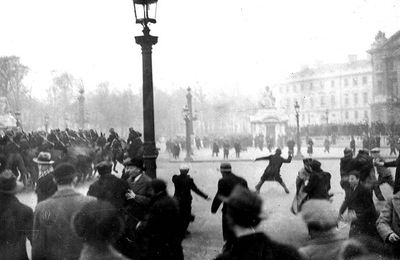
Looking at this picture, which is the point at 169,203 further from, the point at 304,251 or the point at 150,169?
the point at 150,169

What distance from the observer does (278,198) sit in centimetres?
1354

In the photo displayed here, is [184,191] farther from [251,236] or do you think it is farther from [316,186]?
[251,236]

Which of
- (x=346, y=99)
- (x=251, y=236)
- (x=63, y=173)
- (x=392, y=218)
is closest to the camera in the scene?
(x=251, y=236)

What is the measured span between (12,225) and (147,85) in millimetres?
3078

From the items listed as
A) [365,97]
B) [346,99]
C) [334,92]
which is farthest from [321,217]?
[334,92]

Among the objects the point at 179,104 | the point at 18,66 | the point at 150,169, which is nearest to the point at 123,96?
the point at 179,104

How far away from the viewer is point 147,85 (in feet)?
23.1

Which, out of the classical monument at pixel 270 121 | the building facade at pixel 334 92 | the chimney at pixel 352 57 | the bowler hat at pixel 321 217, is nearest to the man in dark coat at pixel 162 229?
the bowler hat at pixel 321 217

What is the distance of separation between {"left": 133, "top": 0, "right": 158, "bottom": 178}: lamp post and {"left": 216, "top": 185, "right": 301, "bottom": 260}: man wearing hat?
3.89 m

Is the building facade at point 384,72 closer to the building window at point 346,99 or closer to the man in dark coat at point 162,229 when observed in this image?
the building window at point 346,99

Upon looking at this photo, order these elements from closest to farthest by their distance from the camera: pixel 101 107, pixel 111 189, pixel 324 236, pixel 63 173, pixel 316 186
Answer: pixel 324 236
pixel 63 173
pixel 111 189
pixel 316 186
pixel 101 107

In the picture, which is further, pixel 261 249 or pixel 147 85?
pixel 147 85

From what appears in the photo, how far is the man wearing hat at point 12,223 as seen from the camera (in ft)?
15.0

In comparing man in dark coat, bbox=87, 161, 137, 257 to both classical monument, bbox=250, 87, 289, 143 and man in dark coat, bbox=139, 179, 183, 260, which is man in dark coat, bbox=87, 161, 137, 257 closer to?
man in dark coat, bbox=139, 179, 183, 260
